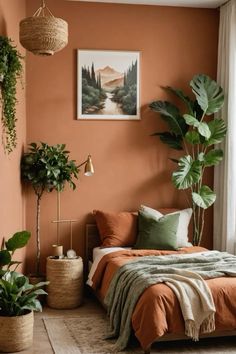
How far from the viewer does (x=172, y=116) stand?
5910 millimetres

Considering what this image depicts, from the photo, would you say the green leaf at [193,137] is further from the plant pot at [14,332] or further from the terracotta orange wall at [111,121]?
the plant pot at [14,332]

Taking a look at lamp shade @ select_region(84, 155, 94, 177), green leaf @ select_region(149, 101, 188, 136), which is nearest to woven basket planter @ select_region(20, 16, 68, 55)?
lamp shade @ select_region(84, 155, 94, 177)

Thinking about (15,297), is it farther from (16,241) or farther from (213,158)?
(213,158)

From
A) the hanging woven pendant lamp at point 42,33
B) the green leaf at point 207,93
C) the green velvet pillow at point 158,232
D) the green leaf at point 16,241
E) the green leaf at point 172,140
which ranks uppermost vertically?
the hanging woven pendant lamp at point 42,33

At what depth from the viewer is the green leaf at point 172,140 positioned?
236 inches

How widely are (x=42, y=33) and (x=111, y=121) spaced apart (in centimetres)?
164

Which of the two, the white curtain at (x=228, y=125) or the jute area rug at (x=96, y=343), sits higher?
the white curtain at (x=228, y=125)

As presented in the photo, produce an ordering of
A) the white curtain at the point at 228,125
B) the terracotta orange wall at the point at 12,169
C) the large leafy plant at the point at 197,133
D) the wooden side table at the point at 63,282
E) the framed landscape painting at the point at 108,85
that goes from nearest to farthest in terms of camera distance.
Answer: the terracotta orange wall at the point at 12,169
the wooden side table at the point at 63,282
the large leafy plant at the point at 197,133
the white curtain at the point at 228,125
the framed landscape painting at the point at 108,85

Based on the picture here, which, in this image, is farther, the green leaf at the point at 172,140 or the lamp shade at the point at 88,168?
the green leaf at the point at 172,140

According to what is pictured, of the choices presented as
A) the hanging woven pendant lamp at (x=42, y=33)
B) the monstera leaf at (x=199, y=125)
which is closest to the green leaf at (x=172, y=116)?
the monstera leaf at (x=199, y=125)

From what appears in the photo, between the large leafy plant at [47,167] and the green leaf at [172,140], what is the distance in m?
Result: 1.00

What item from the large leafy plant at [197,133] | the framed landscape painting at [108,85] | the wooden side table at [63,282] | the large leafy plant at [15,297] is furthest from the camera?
the framed landscape painting at [108,85]

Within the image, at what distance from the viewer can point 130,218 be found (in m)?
5.81

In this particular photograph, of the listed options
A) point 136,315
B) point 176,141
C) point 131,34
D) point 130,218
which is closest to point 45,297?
point 130,218
